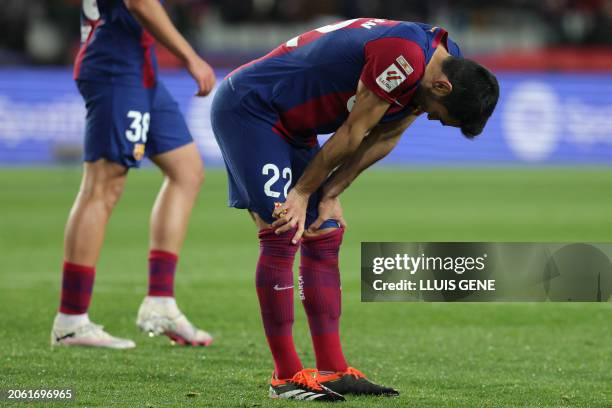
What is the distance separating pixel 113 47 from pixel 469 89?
2318mm

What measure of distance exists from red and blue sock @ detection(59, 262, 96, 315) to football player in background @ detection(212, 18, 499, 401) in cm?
143

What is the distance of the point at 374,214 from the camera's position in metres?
13.0

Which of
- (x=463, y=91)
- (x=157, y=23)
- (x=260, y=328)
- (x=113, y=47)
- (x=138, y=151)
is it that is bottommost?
(x=260, y=328)

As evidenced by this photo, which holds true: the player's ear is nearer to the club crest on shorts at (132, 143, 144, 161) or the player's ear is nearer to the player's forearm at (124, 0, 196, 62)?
the player's forearm at (124, 0, 196, 62)

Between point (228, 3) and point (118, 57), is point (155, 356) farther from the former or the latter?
point (228, 3)

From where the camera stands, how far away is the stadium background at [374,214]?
5062mm

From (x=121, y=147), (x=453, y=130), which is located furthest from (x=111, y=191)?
(x=453, y=130)

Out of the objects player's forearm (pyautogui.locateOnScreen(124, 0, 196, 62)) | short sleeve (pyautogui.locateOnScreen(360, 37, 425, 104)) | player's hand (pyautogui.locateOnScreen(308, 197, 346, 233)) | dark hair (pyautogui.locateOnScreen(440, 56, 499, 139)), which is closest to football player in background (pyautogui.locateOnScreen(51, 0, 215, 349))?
player's forearm (pyautogui.locateOnScreen(124, 0, 196, 62))

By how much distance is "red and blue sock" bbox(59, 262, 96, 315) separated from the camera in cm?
584

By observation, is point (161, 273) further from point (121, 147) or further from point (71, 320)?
point (121, 147)

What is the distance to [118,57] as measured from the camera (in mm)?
5977

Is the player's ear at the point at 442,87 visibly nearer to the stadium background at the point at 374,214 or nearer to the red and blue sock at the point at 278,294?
the red and blue sock at the point at 278,294

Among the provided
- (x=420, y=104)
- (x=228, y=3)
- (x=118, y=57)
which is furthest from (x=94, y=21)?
(x=228, y=3)

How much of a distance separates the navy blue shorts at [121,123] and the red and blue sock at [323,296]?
59.2 inches
